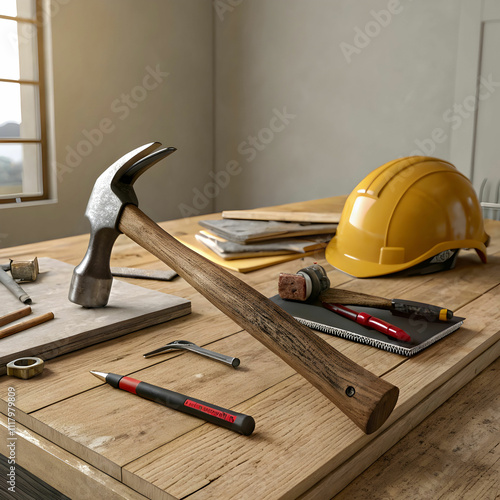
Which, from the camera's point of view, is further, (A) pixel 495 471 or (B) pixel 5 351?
(B) pixel 5 351

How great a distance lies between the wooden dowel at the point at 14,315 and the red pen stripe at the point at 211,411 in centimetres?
35

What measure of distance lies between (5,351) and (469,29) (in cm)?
342

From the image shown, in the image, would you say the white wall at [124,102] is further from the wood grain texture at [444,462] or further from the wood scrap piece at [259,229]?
the wood grain texture at [444,462]

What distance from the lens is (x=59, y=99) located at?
12.1 feet

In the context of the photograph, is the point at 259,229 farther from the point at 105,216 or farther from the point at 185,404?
the point at 185,404

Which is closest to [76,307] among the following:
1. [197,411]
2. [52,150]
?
[197,411]

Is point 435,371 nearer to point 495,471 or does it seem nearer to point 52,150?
point 495,471

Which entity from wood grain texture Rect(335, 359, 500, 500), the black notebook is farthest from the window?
wood grain texture Rect(335, 359, 500, 500)

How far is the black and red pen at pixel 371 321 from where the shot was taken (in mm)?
798

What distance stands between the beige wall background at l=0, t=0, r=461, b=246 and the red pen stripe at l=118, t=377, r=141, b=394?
3179 mm

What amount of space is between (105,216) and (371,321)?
442 millimetres

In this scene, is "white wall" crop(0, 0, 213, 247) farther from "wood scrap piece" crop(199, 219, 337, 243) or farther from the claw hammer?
the claw hammer

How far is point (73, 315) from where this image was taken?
852 mm

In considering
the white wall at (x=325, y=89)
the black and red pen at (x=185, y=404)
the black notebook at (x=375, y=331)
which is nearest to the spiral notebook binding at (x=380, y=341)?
the black notebook at (x=375, y=331)
